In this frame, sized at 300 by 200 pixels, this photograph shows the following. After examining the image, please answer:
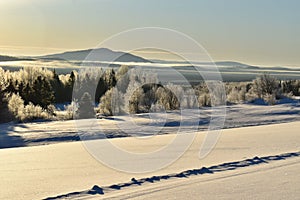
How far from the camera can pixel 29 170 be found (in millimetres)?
6207

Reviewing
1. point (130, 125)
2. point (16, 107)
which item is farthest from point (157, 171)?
point (16, 107)

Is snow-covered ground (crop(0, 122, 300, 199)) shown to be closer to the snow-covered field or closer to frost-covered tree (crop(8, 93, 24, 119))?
the snow-covered field

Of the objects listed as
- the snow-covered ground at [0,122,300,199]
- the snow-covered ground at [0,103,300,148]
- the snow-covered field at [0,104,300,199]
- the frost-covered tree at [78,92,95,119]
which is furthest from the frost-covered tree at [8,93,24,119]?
the snow-covered ground at [0,122,300,199]

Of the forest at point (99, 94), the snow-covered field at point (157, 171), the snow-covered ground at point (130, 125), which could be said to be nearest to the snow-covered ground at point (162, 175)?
the snow-covered field at point (157, 171)

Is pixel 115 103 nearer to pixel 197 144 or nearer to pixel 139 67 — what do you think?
pixel 139 67

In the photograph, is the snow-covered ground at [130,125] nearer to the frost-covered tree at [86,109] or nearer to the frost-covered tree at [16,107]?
the frost-covered tree at [16,107]

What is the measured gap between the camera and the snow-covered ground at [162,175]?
16.2ft

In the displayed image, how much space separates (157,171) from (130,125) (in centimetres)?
652

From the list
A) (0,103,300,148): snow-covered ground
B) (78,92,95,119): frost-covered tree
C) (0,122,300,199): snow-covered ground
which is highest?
(78,92,95,119): frost-covered tree

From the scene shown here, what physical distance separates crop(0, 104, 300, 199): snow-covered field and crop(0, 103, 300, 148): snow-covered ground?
0.20ft

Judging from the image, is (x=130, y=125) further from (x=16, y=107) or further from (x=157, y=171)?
(x=16, y=107)

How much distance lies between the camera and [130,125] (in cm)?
1267

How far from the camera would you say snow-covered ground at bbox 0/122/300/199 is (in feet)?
16.2

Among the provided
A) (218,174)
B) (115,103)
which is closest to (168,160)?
(218,174)
